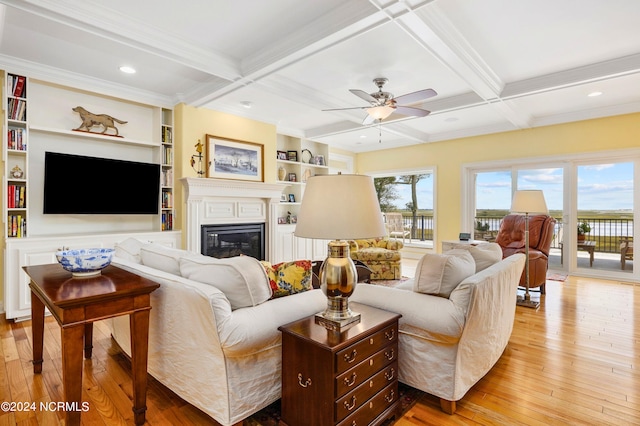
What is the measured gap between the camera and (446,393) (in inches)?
72.6

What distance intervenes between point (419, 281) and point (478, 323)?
0.39 metres

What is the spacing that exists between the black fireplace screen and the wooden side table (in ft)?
8.76

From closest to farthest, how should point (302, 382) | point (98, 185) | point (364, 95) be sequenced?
1. point (302, 382)
2. point (364, 95)
3. point (98, 185)

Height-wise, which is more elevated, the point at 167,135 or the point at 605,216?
the point at 167,135

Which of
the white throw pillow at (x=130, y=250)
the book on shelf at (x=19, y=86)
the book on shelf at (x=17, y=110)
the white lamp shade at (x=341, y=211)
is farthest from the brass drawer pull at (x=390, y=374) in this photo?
the book on shelf at (x=19, y=86)

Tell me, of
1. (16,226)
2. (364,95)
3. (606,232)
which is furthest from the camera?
(606,232)

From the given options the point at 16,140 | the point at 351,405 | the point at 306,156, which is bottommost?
the point at 351,405

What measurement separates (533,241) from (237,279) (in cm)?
443

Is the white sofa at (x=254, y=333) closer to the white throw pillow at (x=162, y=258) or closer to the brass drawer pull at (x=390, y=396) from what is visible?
the white throw pillow at (x=162, y=258)

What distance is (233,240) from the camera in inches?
202

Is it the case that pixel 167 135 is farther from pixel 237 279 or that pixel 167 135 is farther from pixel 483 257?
pixel 483 257

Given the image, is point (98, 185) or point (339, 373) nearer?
point (339, 373)

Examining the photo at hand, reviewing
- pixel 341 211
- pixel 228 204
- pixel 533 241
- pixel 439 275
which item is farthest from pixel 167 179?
pixel 533 241

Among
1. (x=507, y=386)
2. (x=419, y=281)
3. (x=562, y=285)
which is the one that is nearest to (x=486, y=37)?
(x=419, y=281)
